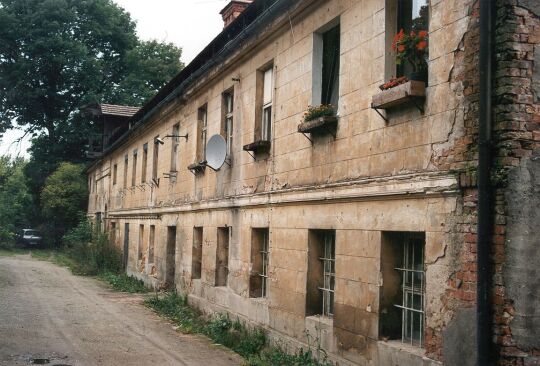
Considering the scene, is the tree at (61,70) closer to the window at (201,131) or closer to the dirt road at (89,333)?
Answer: the dirt road at (89,333)

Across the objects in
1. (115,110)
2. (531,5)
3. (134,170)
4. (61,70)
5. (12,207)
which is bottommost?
(12,207)

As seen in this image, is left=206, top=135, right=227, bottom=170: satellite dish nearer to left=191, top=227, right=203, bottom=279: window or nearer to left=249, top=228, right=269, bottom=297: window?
left=249, top=228, right=269, bottom=297: window

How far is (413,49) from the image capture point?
→ 22.7ft

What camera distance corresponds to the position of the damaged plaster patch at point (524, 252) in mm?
5496

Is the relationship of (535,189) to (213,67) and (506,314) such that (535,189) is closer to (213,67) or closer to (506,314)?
(506,314)

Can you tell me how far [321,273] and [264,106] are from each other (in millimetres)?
4050

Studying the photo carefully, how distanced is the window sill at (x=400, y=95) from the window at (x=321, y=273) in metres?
2.60

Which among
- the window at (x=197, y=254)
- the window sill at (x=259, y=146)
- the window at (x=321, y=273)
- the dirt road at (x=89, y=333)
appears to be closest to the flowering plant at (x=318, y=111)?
the window at (x=321, y=273)

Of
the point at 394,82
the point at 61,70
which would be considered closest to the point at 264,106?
the point at 394,82

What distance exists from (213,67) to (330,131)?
652 centimetres

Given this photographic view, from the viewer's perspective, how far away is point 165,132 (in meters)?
20.1

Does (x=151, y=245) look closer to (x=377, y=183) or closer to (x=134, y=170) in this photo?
(x=134, y=170)

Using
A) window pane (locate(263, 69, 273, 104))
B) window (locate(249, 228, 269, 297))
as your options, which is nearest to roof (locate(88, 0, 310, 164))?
window pane (locate(263, 69, 273, 104))

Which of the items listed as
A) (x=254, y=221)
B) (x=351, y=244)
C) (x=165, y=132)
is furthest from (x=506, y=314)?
(x=165, y=132)
